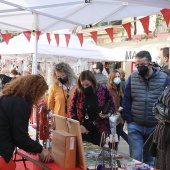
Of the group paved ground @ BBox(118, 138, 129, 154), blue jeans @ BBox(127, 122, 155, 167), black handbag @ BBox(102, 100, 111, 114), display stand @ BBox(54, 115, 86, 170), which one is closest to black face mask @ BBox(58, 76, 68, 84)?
black handbag @ BBox(102, 100, 111, 114)

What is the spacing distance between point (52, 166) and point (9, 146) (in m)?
0.43

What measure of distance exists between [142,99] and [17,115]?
6.12 feet

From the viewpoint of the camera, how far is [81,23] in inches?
251

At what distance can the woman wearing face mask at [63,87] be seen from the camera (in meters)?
5.23

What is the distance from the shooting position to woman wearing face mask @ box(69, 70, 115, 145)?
15.2ft

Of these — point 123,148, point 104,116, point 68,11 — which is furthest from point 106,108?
point 123,148

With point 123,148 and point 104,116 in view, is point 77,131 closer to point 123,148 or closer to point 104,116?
point 104,116

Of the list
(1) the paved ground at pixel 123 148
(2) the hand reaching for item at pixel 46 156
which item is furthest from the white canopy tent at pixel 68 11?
(1) the paved ground at pixel 123 148

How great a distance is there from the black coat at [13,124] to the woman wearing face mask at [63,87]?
2.10 metres

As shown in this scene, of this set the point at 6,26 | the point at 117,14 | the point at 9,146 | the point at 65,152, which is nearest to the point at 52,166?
the point at 65,152

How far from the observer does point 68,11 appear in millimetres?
5973

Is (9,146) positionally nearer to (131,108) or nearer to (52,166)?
(52,166)

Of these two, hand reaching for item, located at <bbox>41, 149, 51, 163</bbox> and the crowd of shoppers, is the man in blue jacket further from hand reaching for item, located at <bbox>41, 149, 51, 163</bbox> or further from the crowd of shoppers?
hand reaching for item, located at <bbox>41, 149, 51, 163</bbox>

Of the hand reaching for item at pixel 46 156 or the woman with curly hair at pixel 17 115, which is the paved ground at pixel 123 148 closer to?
the hand reaching for item at pixel 46 156
